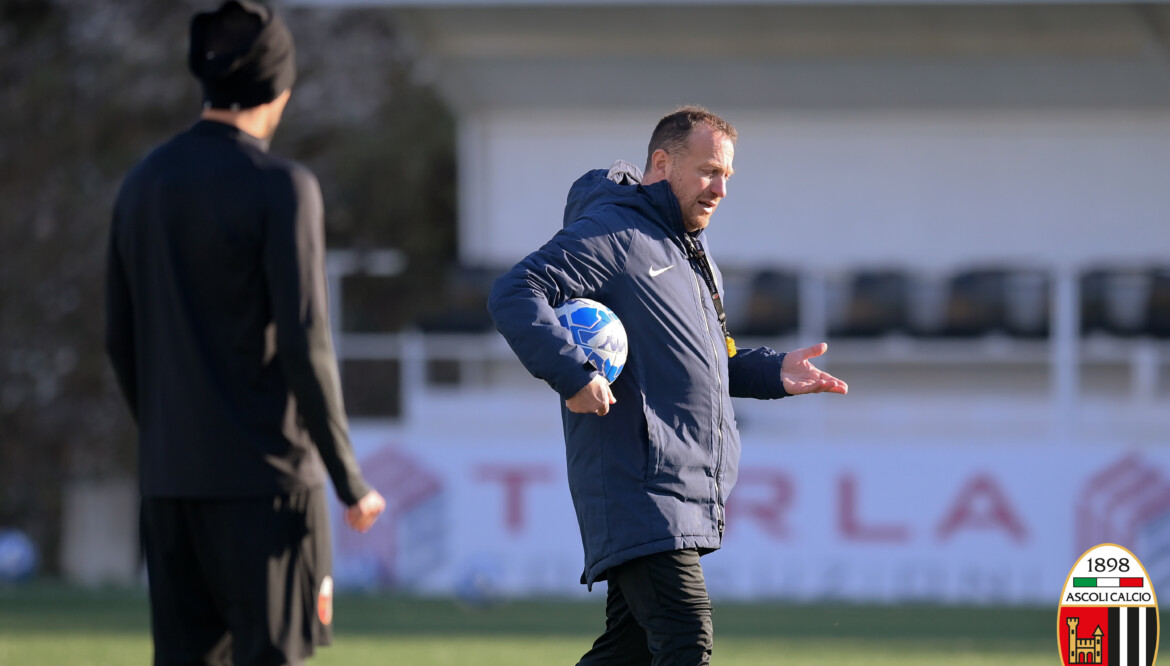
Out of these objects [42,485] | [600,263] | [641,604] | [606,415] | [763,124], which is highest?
A: [763,124]

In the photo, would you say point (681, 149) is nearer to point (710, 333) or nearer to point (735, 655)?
point (710, 333)

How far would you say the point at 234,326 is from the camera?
396 centimetres

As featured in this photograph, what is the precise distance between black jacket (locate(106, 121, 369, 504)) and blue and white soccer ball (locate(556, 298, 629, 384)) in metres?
0.96

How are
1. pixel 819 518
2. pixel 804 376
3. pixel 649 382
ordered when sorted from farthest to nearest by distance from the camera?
1. pixel 819 518
2. pixel 804 376
3. pixel 649 382

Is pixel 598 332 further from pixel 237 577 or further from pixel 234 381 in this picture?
pixel 237 577

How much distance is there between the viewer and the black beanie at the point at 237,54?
4.00 m

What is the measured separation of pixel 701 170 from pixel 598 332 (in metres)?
0.61

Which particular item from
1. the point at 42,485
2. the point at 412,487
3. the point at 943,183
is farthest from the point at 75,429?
the point at 943,183

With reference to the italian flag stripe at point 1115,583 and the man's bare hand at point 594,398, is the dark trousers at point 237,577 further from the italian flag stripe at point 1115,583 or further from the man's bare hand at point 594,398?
the italian flag stripe at point 1115,583

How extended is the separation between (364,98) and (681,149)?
20828 mm

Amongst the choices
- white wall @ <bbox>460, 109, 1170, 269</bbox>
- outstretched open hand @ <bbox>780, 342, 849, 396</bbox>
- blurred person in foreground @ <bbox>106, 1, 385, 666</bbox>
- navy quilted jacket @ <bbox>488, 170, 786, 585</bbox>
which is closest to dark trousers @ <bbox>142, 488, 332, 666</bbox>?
blurred person in foreground @ <bbox>106, 1, 385, 666</bbox>

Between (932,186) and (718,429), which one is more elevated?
(932,186)

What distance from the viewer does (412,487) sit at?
1338 centimetres

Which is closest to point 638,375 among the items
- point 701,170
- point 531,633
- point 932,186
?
point 701,170
